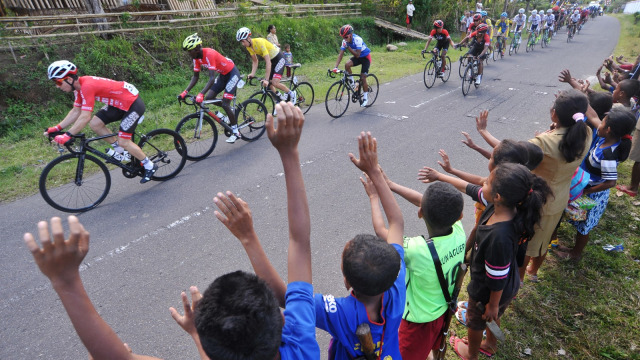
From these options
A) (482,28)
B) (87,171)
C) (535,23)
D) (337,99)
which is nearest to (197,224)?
(87,171)

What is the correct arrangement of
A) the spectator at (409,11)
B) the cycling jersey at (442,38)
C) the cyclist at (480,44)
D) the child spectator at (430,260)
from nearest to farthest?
1. the child spectator at (430,260)
2. the cyclist at (480,44)
3. the cycling jersey at (442,38)
4. the spectator at (409,11)

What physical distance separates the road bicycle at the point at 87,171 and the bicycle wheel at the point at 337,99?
3.99m

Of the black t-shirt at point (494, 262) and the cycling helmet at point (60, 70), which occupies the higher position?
the cycling helmet at point (60, 70)

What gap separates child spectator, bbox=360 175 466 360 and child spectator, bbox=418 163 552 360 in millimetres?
190

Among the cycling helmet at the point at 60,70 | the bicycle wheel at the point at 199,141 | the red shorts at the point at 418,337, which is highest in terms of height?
the cycling helmet at the point at 60,70

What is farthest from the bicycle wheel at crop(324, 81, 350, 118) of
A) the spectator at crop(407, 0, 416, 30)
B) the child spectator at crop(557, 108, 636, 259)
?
the spectator at crop(407, 0, 416, 30)

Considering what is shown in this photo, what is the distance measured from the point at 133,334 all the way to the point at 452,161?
5.40 meters

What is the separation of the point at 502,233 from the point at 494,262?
0.64ft

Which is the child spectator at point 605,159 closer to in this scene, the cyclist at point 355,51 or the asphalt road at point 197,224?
the asphalt road at point 197,224

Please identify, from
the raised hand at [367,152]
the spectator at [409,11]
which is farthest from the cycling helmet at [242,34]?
the spectator at [409,11]

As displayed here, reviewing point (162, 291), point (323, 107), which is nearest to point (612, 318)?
point (162, 291)

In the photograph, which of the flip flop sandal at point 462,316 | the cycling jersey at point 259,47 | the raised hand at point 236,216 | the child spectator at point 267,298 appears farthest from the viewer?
the cycling jersey at point 259,47

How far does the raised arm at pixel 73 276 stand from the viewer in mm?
1051

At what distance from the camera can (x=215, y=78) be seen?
687 cm
